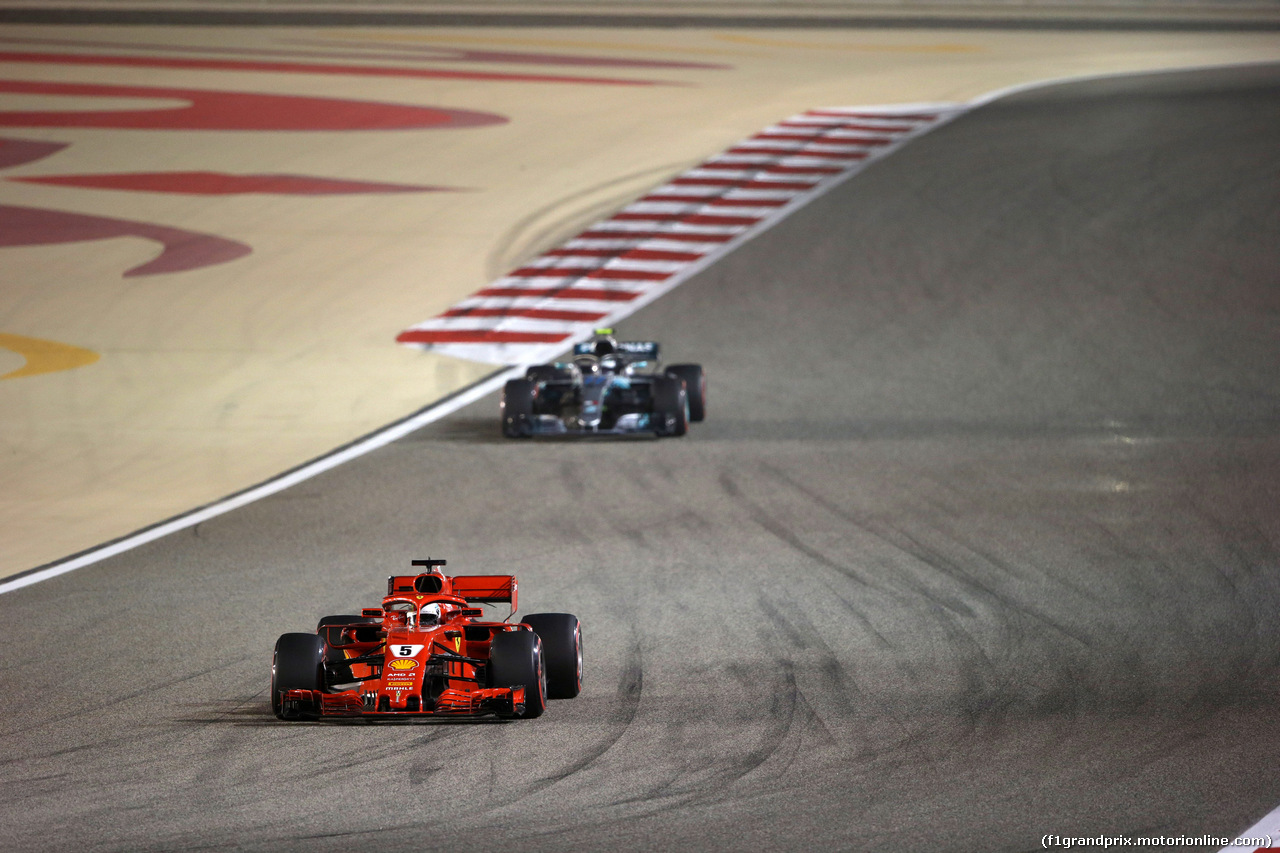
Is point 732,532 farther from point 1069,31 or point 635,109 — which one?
point 1069,31

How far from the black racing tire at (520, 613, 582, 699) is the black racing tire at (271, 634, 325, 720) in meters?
1.09

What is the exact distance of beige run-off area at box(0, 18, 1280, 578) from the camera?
1521 centimetres

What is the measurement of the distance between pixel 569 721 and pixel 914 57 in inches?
952

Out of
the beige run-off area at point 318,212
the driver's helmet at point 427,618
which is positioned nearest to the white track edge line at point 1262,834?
the driver's helmet at point 427,618

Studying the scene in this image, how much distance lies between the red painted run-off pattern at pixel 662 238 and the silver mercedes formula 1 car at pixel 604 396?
2.26 meters

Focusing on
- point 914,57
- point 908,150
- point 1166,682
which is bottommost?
point 1166,682

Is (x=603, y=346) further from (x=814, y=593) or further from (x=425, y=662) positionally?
(x=425, y=662)

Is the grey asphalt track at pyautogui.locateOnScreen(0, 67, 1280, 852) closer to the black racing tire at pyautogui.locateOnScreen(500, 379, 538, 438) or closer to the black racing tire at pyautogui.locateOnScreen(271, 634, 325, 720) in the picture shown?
the black racing tire at pyautogui.locateOnScreen(271, 634, 325, 720)

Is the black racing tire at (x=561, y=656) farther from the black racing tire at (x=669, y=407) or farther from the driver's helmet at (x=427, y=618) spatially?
the black racing tire at (x=669, y=407)

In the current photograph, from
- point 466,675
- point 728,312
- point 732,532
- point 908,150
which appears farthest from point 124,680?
point 908,150

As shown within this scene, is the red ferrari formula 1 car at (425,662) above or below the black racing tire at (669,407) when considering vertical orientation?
below

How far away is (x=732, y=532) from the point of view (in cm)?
1194

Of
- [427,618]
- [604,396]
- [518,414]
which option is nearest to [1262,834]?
[427,618]

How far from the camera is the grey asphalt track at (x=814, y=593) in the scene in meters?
6.79
